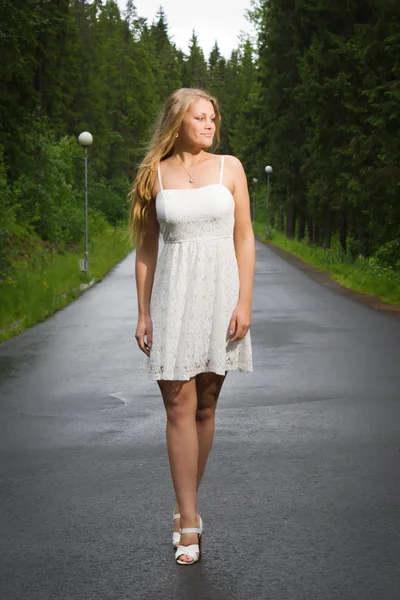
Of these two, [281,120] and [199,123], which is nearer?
[199,123]

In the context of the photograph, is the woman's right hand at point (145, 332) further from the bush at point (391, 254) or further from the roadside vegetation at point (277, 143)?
the bush at point (391, 254)

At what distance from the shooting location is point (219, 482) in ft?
19.9

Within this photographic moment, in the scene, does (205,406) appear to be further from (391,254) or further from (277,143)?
(277,143)

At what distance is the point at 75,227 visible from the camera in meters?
43.1

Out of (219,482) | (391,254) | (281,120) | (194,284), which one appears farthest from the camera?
(281,120)

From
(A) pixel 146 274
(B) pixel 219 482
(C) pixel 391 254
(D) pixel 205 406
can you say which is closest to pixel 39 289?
(C) pixel 391 254

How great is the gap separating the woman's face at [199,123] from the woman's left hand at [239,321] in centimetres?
76

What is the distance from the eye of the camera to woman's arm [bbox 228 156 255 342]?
462 centimetres

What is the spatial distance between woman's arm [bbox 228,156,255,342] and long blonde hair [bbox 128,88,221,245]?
0.98ft

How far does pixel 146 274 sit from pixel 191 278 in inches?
12.1

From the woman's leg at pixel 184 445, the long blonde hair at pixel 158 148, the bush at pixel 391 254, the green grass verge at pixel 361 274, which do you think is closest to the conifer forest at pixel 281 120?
the bush at pixel 391 254

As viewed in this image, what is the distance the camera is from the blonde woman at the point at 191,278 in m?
4.55

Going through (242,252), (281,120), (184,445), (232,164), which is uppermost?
(281,120)

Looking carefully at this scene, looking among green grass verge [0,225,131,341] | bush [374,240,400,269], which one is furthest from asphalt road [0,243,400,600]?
bush [374,240,400,269]
